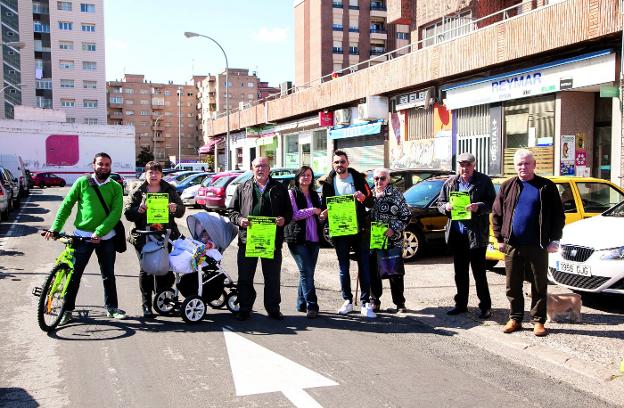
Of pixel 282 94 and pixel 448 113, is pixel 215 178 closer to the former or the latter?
pixel 448 113

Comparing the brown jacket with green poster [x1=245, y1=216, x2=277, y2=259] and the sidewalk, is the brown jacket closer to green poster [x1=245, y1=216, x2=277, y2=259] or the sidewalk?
the sidewalk

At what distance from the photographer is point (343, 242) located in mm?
7145

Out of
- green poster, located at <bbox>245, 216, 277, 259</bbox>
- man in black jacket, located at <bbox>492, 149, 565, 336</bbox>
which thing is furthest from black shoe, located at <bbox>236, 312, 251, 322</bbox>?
man in black jacket, located at <bbox>492, 149, 565, 336</bbox>

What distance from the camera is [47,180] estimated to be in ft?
172

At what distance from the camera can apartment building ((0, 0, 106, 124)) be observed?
265 feet

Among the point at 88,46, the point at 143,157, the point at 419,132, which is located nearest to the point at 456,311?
the point at 419,132

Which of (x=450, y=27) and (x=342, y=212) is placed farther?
(x=450, y=27)

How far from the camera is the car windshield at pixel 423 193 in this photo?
37.4 feet

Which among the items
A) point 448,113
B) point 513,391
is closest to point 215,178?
point 448,113

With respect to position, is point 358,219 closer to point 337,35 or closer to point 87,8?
point 337,35

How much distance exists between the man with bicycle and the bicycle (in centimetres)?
6

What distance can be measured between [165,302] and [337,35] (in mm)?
58278

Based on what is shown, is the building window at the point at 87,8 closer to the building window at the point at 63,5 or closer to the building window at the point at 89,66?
the building window at the point at 63,5

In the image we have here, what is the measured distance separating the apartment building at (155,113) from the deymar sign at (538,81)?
321ft
